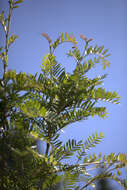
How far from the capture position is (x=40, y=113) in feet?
2.14

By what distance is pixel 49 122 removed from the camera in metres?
0.75

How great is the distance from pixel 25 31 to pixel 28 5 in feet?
0.78

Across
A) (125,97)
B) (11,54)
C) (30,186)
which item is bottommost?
(30,186)

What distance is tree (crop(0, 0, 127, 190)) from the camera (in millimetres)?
681

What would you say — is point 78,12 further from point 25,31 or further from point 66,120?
point 66,120

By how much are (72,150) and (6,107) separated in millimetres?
254

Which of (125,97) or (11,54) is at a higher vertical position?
(11,54)

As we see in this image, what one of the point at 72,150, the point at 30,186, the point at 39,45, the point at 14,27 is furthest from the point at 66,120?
the point at 39,45

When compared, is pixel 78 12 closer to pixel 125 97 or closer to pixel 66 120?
pixel 125 97

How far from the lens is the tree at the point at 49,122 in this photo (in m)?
0.68

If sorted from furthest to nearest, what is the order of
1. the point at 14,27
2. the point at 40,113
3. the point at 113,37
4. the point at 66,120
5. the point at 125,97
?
the point at 125,97, the point at 113,37, the point at 14,27, the point at 66,120, the point at 40,113

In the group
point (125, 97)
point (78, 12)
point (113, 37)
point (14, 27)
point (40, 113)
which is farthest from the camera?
point (125, 97)

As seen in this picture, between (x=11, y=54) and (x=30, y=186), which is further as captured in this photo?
(x=11, y=54)

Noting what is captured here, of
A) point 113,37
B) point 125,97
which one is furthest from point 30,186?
point 125,97
